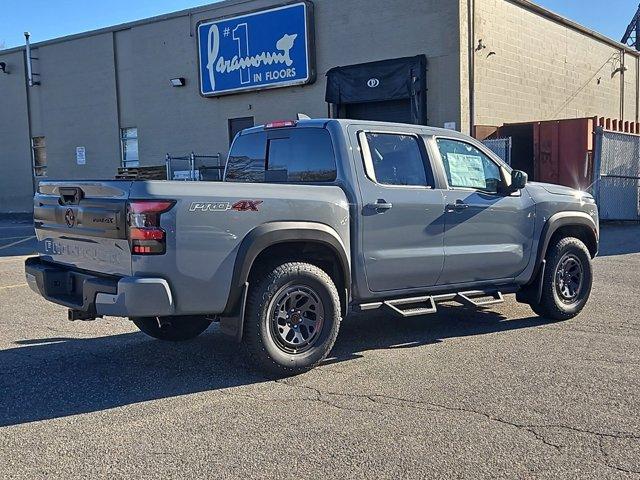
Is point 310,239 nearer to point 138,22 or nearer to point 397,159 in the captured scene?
point 397,159

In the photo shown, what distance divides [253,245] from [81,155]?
73.6 feet

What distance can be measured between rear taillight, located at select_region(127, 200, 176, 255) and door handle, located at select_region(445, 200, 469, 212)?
2.76 metres

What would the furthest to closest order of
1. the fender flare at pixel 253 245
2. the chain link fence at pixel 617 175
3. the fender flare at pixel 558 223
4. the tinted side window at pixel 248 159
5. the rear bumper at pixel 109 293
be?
the chain link fence at pixel 617 175, the fender flare at pixel 558 223, the tinted side window at pixel 248 159, the fender flare at pixel 253 245, the rear bumper at pixel 109 293

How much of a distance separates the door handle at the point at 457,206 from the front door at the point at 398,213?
9 cm

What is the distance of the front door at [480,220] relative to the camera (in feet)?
20.9

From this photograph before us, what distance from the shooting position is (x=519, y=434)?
4160 mm

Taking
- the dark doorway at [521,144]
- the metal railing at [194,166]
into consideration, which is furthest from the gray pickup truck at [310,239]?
the metal railing at [194,166]

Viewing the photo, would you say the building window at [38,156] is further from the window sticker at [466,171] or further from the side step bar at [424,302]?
the side step bar at [424,302]

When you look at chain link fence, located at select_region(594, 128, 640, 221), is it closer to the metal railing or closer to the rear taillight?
the metal railing

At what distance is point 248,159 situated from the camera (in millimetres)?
6801

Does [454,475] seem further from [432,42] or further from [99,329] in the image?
[432,42]

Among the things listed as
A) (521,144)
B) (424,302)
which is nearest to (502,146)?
(521,144)

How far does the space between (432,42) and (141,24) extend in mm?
11337

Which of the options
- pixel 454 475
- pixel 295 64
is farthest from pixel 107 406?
pixel 295 64
